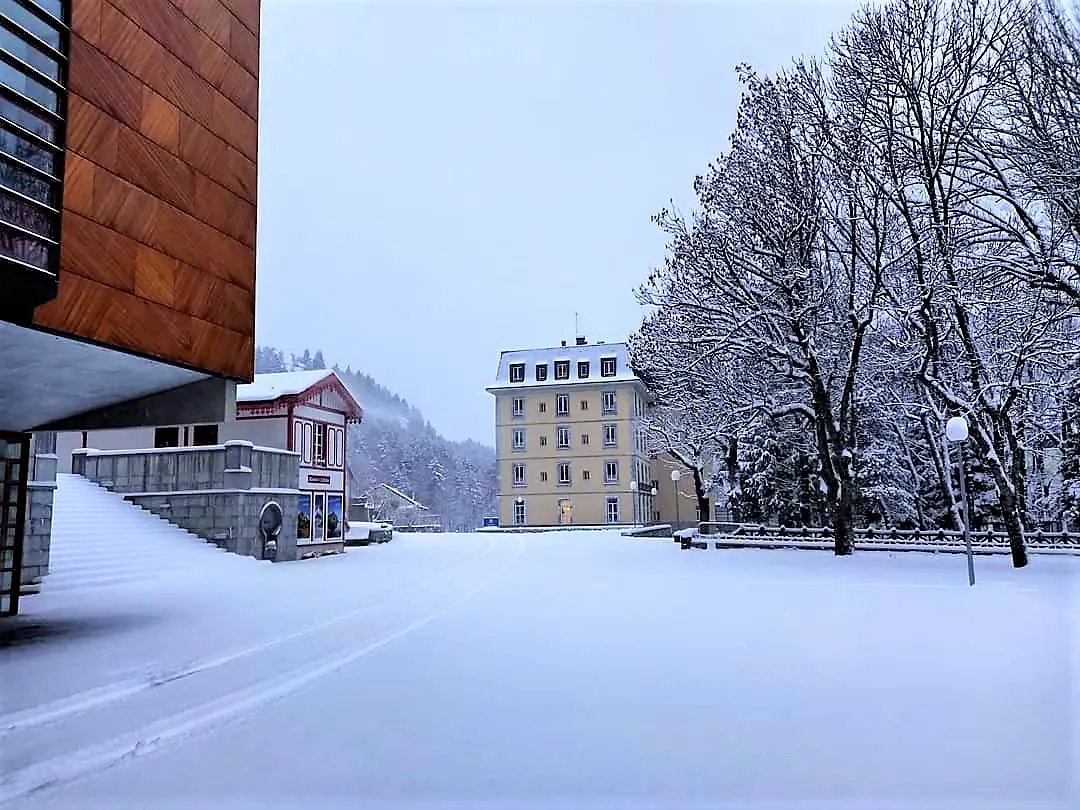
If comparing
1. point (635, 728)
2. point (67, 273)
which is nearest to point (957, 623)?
point (635, 728)

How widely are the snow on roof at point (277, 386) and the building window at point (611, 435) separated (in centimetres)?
2964

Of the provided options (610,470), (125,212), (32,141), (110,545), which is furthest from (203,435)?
(610,470)

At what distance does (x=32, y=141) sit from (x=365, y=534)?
26269mm

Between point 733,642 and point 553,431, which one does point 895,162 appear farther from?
point 553,431

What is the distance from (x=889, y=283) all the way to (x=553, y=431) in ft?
117

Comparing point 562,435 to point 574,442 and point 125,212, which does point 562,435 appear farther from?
point 125,212

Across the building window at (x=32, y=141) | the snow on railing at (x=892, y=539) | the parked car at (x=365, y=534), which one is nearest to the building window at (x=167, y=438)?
the parked car at (x=365, y=534)

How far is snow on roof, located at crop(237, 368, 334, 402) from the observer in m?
24.8

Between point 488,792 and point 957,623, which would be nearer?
point 488,792

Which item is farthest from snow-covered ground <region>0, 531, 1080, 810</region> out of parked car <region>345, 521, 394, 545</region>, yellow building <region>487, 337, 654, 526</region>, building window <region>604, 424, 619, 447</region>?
building window <region>604, 424, 619, 447</region>

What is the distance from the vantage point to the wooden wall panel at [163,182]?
7840mm

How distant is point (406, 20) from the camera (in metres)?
19.7

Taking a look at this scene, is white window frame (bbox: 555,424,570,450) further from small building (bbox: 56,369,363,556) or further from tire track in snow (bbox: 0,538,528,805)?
tire track in snow (bbox: 0,538,528,805)

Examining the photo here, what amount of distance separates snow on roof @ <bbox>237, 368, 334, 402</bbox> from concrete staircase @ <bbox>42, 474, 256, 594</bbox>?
5193 millimetres
